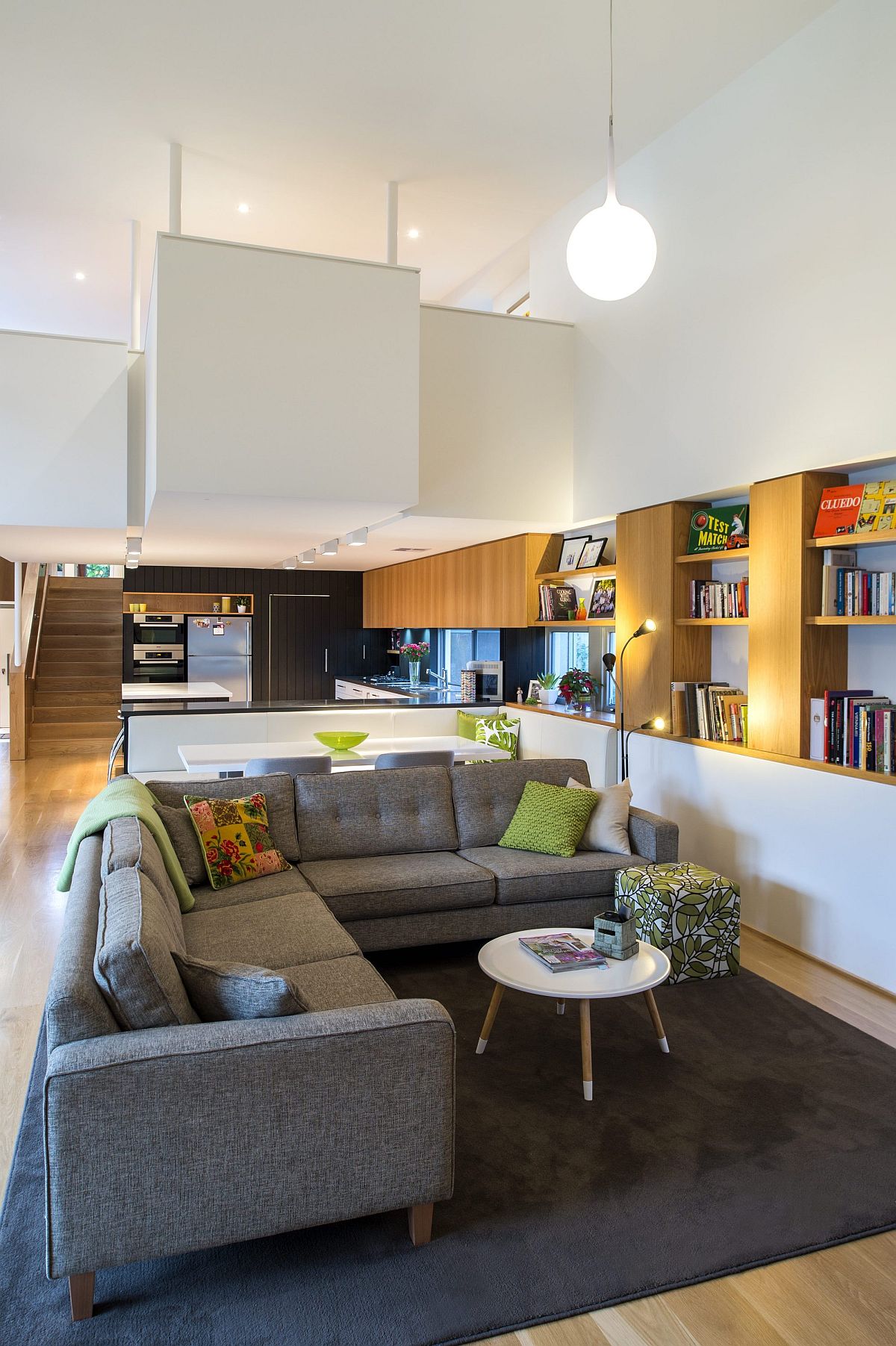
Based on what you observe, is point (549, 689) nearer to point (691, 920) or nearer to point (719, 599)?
point (719, 599)

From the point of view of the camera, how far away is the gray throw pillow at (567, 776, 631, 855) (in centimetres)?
452

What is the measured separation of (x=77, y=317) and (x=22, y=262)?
56.7 inches

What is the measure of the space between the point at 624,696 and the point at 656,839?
1426 millimetres

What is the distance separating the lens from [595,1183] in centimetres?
254

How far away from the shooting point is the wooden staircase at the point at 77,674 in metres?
11.6

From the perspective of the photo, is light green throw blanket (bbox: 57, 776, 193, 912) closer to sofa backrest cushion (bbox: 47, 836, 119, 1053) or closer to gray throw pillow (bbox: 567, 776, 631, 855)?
sofa backrest cushion (bbox: 47, 836, 119, 1053)

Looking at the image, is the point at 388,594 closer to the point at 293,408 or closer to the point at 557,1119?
the point at 293,408

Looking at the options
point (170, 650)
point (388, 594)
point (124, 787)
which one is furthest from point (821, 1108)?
point (170, 650)

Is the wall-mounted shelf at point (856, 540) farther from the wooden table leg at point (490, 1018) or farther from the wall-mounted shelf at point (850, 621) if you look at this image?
the wooden table leg at point (490, 1018)

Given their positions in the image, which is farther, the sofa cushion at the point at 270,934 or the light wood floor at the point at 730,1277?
the sofa cushion at the point at 270,934

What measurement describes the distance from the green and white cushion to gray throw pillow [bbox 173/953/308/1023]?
15.6 feet

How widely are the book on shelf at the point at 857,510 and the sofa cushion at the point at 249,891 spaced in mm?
2770

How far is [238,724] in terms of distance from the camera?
Result: 6750mm

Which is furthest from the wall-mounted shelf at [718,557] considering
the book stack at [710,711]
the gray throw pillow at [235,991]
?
the gray throw pillow at [235,991]
